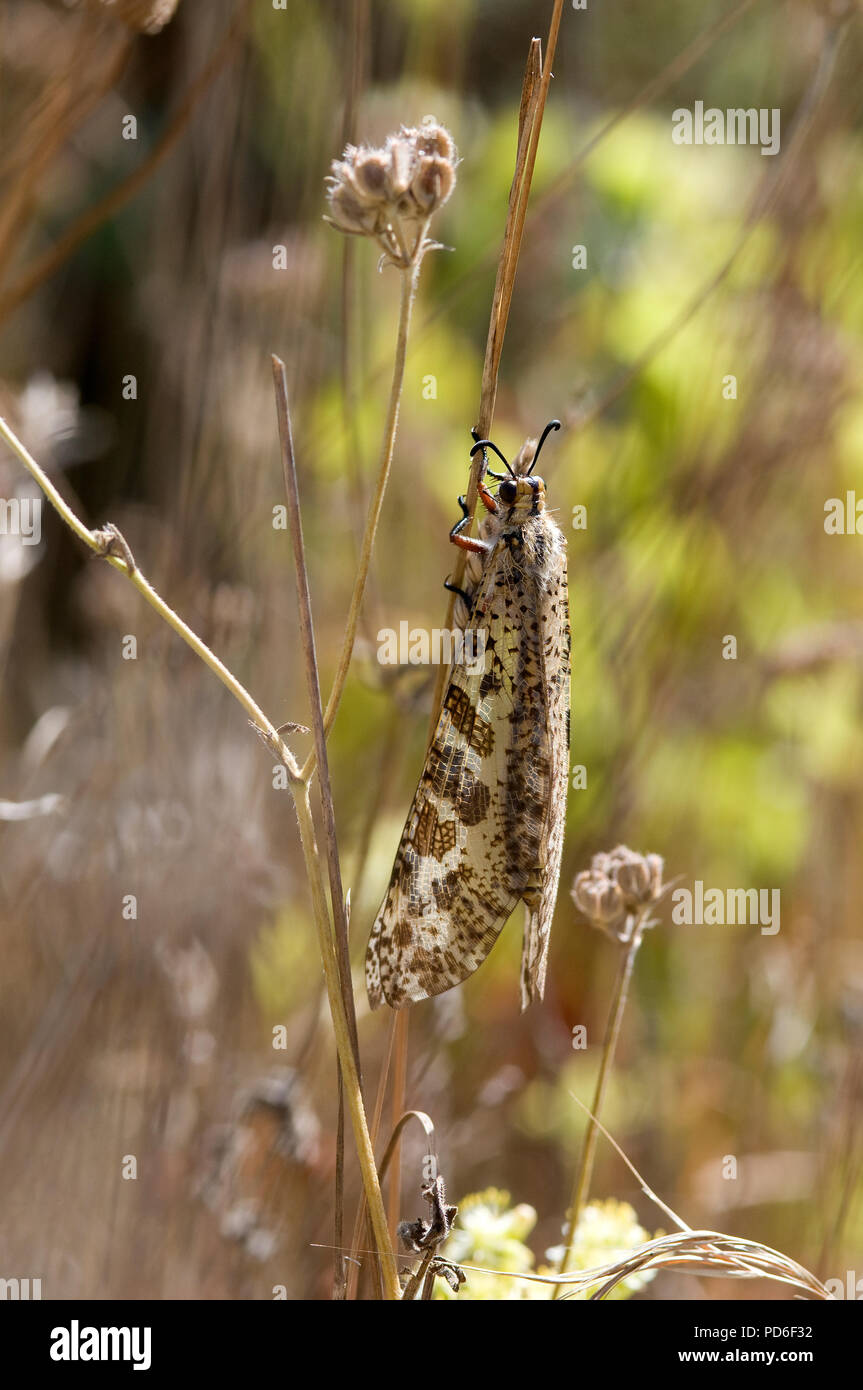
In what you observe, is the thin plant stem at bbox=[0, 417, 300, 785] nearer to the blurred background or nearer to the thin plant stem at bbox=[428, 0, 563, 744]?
the thin plant stem at bbox=[428, 0, 563, 744]

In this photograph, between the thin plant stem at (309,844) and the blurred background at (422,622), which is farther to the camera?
the blurred background at (422,622)

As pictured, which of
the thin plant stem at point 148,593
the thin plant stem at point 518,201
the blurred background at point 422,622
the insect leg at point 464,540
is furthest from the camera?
the blurred background at point 422,622

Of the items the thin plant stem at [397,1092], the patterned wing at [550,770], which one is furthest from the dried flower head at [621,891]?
the thin plant stem at [397,1092]

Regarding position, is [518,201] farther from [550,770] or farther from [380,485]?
[550,770]

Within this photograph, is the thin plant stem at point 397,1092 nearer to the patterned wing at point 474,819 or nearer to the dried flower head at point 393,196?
the patterned wing at point 474,819

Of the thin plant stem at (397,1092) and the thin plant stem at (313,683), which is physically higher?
the thin plant stem at (313,683)
